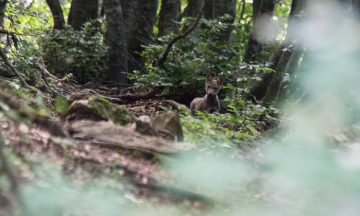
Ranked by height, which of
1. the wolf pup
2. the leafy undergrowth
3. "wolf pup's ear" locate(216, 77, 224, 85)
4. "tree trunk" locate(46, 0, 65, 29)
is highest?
"tree trunk" locate(46, 0, 65, 29)

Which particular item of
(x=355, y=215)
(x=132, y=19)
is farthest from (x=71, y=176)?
(x=132, y=19)

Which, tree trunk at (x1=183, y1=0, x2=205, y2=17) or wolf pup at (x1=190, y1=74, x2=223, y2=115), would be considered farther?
tree trunk at (x1=183, y1=0, x2=205, y2=17)

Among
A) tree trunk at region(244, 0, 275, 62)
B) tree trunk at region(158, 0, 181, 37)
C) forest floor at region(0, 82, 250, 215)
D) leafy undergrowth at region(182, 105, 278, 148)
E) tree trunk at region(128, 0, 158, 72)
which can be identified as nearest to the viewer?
forest floor at region(0, 82, 250, 215)

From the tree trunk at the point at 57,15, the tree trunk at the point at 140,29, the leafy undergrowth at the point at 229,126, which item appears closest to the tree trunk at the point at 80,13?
the tree trunk at the point at 57,15

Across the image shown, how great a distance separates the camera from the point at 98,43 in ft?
42.3

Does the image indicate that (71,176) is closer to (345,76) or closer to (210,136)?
(345,76)

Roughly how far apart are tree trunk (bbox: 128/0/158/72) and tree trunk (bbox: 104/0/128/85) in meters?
0.82

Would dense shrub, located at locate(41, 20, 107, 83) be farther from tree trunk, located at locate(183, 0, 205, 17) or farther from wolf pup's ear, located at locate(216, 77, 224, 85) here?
wolf pup's ear, located at locate(216, 77, 224, 85)

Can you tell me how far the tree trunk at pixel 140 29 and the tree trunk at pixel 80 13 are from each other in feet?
5.56

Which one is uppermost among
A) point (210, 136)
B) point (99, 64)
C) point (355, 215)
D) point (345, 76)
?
point (345, 76)

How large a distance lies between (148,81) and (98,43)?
322 centimetres

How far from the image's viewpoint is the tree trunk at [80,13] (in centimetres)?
1469

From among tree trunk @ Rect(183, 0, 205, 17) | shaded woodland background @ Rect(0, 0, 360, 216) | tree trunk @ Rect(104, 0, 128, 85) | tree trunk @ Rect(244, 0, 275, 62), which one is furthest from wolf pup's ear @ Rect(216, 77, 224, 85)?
shaded woodland background @ Rect(0, 0, 360, 216)

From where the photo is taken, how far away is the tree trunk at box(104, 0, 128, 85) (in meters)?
12.6
